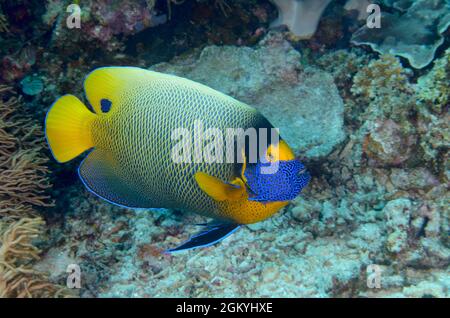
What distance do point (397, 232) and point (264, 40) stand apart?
2.63 m

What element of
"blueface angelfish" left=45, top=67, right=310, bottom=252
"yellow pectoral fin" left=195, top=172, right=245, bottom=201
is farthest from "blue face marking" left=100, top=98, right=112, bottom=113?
"yellow pectoral fin" left=195, top=172, right=245, bottom=201

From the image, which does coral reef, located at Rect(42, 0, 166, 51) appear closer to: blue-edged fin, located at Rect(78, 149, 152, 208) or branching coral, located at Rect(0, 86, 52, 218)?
branching coral, located at Rect(0, 86, 52, 218)

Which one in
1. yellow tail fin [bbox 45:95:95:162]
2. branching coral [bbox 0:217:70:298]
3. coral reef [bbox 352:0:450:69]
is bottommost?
branching coral [bbox 0:217:70:298]

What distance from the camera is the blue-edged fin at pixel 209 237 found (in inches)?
83.8

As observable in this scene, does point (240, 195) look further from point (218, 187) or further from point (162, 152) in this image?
point (162, 152)

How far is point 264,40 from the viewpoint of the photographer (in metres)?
4.41

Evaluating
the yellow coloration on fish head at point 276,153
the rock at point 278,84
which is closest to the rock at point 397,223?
the rock at point 278,84

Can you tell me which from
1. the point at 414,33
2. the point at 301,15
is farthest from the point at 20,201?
the point at 414,33

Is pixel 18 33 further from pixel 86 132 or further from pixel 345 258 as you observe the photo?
pixel 345 258

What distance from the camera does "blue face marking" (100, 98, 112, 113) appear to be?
2.31 metres

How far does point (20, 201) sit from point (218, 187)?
2.11 m
